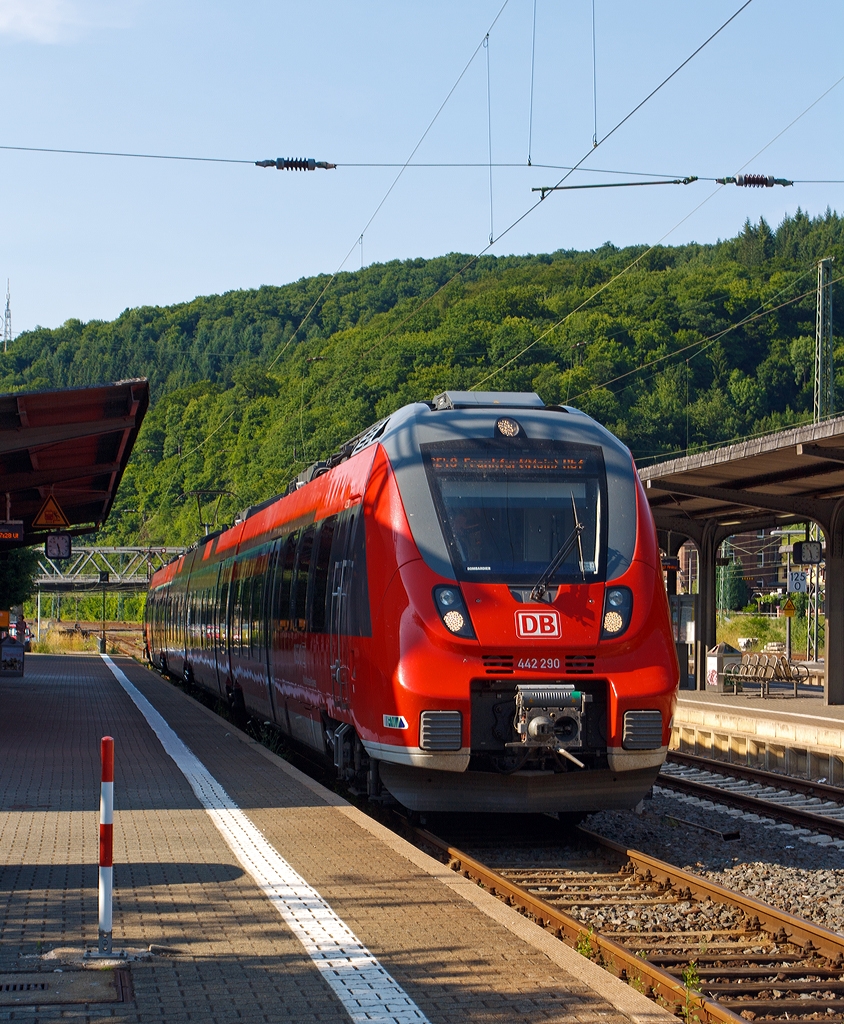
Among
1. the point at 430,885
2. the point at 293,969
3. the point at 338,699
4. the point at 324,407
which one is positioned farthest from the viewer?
the point at 324,407

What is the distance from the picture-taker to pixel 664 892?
8289 millimetres

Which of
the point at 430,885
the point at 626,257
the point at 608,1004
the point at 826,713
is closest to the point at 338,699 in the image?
the point at 430,885

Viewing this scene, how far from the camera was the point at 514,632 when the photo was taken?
915 cm

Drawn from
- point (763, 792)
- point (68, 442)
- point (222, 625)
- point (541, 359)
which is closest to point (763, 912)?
point (763, 792)

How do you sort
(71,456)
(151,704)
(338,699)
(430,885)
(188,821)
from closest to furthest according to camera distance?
(430,885) → (188,821) → (338,699) → (71,456) → (151,704)

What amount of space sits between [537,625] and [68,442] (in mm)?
10989

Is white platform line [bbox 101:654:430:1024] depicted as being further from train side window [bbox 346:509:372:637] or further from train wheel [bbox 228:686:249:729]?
train wheel [bbox 228:686:249:729]

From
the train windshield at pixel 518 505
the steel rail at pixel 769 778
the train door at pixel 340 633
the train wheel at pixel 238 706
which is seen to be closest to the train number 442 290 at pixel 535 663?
the train windshield at pixel 518 505

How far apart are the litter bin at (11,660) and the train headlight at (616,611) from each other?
28890 millimetres

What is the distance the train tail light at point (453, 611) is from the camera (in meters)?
9.10

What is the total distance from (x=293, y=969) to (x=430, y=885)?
195 centimetres

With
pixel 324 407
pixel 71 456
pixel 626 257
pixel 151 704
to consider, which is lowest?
pixel 151 704

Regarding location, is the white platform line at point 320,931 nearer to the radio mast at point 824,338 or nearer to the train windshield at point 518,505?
the train windshield at point 518,505

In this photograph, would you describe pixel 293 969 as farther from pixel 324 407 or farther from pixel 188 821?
pixel 324 407
